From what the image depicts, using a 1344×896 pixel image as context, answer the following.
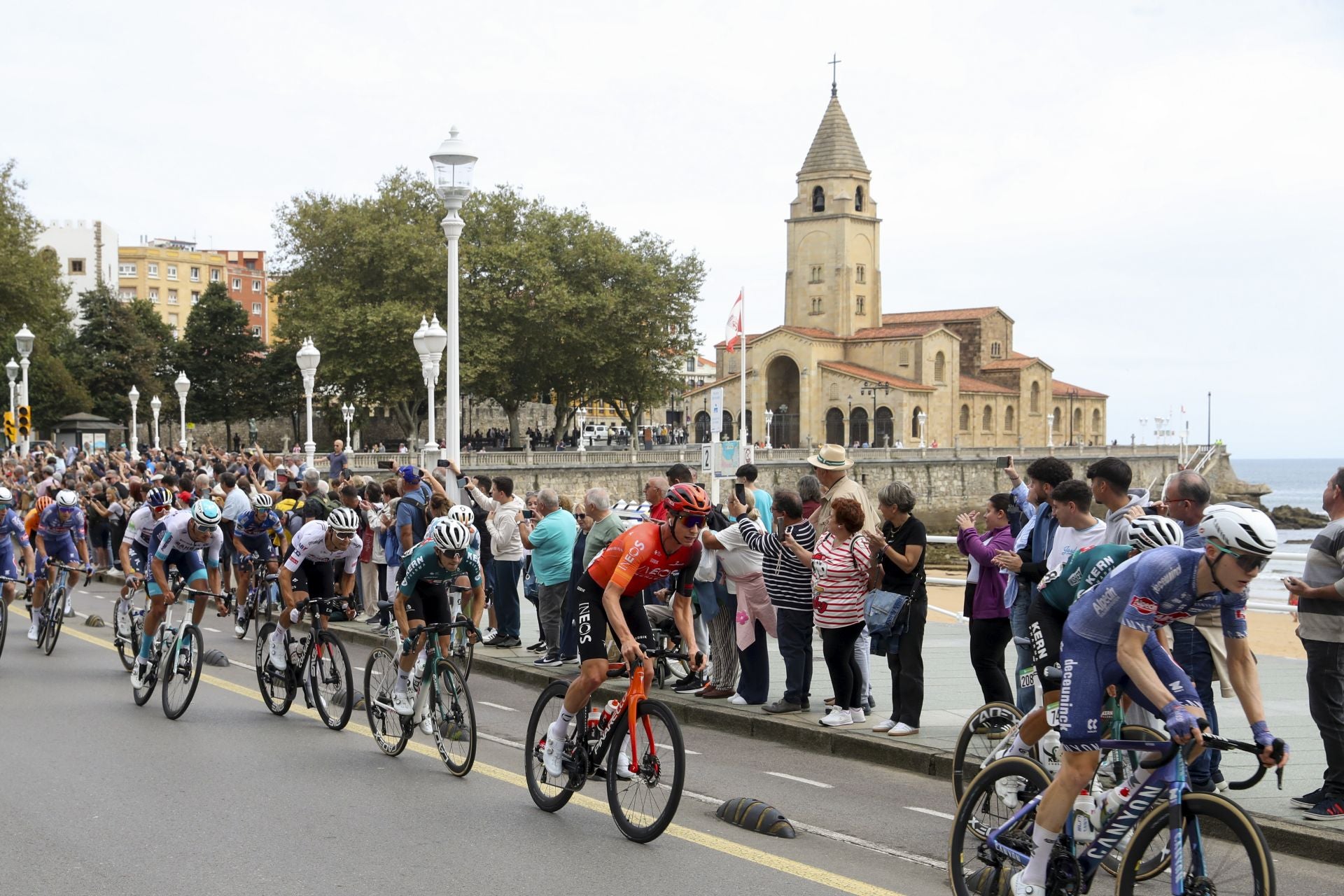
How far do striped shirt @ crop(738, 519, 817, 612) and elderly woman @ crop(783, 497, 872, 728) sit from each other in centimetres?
31

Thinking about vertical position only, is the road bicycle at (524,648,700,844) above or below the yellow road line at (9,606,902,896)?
above

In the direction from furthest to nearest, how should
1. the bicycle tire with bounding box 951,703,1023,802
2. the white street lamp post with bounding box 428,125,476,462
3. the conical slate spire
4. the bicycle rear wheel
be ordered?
the conical slate spire
the white street lamp post with bounding box 428,125,476,462
the bicycle rear wheel
the bicycle tire with bounding box 951,703,1023,802

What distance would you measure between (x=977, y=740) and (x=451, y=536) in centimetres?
370

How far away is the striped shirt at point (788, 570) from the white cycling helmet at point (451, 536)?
2784mm

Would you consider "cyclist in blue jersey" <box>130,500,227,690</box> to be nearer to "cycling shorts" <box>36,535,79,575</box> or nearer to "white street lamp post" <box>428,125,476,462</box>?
"cycling shorts" <box>36,535,79,575</box>

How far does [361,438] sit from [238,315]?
15.7m

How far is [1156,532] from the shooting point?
5.70 metres

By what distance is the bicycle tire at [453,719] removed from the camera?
8438 mm

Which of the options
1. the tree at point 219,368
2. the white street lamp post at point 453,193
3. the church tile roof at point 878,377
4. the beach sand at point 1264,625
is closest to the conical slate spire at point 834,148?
the church tile roof at point 878,377

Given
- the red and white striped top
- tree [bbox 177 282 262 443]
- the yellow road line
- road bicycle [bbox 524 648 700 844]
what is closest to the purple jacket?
the red and white striped top

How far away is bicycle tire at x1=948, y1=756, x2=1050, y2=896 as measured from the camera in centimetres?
562

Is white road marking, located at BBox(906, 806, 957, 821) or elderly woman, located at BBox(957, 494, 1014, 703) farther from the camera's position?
elderly woman, located at BBox(957, 494, 1014, 703)

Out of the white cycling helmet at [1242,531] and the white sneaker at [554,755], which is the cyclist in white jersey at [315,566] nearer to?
the white sneaker at [554,755]

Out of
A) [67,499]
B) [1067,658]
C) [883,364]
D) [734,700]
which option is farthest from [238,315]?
[1067,658]
